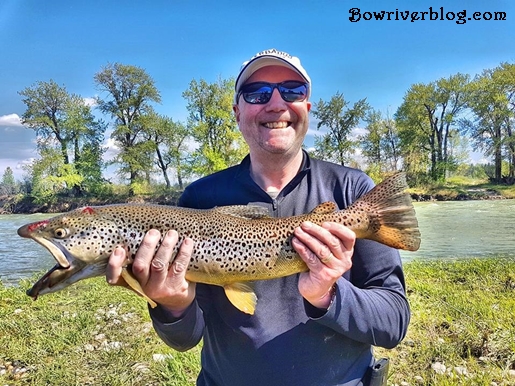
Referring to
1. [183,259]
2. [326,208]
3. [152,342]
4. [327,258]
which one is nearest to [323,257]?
[327,258]

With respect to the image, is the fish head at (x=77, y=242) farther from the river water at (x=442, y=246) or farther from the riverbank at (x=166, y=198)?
the riverbank at (x=166, y=198)

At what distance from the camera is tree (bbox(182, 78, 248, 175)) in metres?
38.9

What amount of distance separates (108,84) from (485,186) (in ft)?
133

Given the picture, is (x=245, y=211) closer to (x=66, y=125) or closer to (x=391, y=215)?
(x=391, y=215)

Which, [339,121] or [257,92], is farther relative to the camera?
[339,121]

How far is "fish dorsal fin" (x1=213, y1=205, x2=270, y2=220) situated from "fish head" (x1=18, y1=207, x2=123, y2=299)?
0.66m

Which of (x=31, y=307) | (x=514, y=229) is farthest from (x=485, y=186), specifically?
(x=31, y=307)

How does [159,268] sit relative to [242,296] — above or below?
above

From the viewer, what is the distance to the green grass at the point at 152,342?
167 inches

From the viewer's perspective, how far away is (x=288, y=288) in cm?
241

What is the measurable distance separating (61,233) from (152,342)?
3205 millimetres

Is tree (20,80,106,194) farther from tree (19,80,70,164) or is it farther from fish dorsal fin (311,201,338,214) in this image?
fish dorsal fin (311,201,338,214)

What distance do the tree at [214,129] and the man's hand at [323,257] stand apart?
35577 mm

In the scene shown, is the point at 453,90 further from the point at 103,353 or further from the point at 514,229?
the point at 103,353
